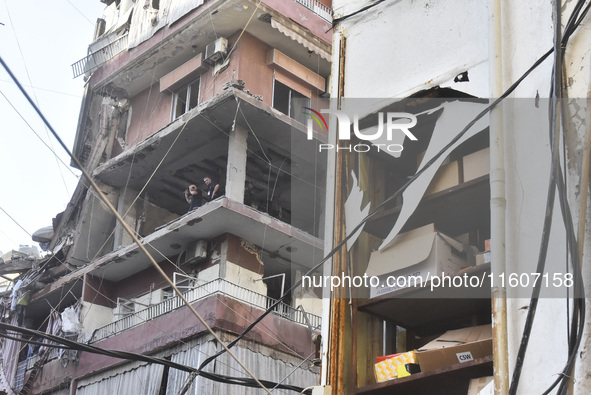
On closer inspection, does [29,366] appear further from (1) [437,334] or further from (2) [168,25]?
(1) [437,334]

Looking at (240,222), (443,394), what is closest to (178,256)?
(240,222)

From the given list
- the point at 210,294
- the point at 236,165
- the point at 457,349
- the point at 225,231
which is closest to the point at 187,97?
the point at 236,165

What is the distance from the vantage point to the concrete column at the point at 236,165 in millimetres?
18094

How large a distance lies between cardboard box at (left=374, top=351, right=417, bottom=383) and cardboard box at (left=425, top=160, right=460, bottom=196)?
4.06 ft

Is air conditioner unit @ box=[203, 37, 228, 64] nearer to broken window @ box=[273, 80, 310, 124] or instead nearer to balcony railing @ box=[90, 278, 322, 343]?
broken window @ box=[273, 80, 310, 124]

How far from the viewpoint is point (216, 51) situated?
775 inches

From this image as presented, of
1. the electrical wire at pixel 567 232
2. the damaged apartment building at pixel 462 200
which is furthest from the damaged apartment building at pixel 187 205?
the electrical wire at pixel 567 232

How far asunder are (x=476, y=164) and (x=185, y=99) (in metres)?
15.0

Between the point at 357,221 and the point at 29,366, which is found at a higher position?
the point at 29,366

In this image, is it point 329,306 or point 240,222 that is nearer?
point 329,306

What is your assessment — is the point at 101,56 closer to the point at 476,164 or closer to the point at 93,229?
the point at 93,229

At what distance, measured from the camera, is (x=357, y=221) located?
267 inches

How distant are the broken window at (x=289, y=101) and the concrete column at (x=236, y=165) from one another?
4.55 ft

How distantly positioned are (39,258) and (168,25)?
7.37m
